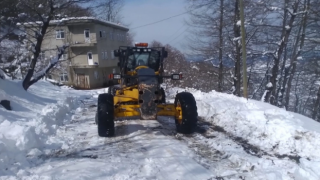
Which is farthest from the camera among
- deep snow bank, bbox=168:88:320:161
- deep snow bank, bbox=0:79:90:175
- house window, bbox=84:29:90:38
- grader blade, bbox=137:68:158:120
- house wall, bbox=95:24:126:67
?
house wall, bbox=95:24:126:67

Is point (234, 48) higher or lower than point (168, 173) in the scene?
higher

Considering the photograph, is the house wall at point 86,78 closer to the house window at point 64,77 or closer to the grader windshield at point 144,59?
the house window at point 64,77

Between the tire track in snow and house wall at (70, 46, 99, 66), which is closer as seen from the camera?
the tire track in snow

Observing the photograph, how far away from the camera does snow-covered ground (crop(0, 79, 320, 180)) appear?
5867 mm

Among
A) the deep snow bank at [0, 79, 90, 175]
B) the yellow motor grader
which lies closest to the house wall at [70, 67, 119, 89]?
the deep snow bank at [0, 79, 90, 175]

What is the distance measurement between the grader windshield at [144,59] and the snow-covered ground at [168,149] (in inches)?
74.2

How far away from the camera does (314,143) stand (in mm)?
7035

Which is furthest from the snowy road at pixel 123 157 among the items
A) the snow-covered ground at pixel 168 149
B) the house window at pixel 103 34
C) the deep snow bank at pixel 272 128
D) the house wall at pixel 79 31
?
the house window at pixel 103 34

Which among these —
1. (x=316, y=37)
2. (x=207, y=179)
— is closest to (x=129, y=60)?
(x=207, y=179)

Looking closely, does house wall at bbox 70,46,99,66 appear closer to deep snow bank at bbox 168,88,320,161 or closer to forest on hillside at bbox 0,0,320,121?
forest on hillside at bbox 0,0,320,121

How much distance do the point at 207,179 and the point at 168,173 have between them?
0.70 m

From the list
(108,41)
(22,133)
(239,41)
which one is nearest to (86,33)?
(108,41)

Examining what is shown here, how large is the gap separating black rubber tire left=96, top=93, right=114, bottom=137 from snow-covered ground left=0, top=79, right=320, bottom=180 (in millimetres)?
211

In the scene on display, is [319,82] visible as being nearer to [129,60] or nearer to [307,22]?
[307,22]
